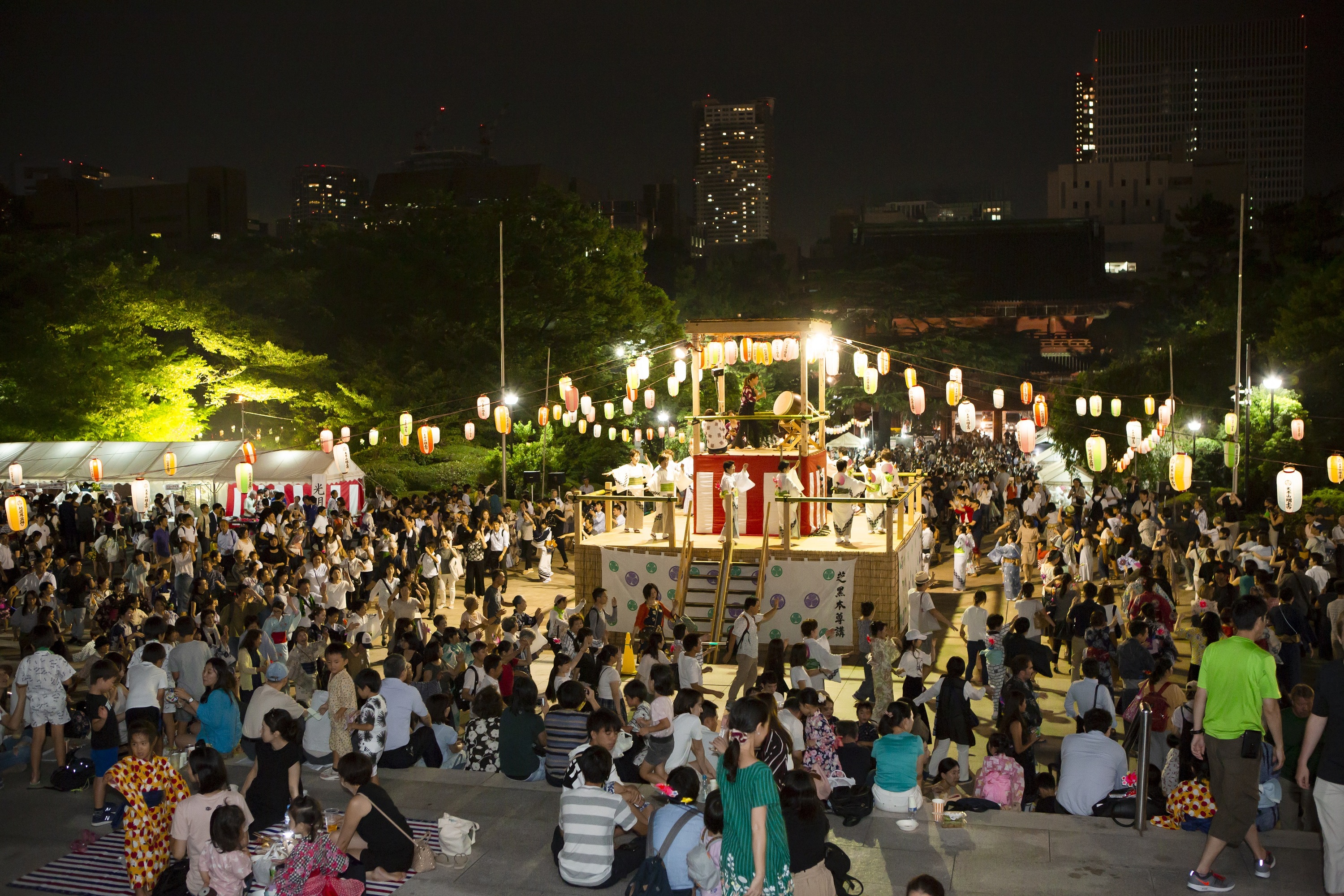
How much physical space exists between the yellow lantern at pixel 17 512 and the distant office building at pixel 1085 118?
432 ft

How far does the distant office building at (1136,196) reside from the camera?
260 feet

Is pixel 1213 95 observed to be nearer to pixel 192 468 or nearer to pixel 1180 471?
pixel 1180 471

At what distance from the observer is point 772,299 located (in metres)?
58.8

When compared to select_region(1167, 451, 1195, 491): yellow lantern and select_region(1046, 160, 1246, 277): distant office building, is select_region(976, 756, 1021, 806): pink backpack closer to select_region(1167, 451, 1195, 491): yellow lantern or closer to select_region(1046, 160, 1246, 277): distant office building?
select_region(1167, 451, 1195, 491): yellow lantern

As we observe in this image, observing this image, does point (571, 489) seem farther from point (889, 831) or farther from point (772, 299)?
point (772, 299)

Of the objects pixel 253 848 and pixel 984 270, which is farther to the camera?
pixel 984 270

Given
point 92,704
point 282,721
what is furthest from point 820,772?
point 92,704

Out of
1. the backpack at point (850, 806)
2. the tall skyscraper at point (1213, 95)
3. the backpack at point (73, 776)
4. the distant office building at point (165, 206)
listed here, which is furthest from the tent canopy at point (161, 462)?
the tall skyscraper at point (1213, 95)

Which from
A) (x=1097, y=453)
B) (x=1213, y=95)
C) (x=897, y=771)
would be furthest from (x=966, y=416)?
(x=1213, y=95)

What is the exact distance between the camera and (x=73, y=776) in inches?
337

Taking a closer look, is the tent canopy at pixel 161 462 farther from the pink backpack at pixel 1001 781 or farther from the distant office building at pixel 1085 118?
the distant office building at pixel 1085 118

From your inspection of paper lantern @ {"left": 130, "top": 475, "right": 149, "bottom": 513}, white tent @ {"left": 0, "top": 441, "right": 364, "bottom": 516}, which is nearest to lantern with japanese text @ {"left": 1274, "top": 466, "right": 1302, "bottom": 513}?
white tent @ {"left": 0, "top": 441, "right": 364, "bottom": 516}

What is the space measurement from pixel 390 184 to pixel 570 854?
83036 millimetres

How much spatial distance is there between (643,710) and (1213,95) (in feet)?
451
